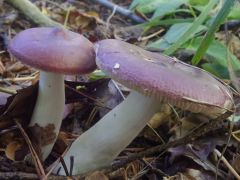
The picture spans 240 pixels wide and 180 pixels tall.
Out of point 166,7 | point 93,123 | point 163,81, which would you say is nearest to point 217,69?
point 166,7

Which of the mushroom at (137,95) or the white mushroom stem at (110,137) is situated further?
the white mushroom stem at (110,137)

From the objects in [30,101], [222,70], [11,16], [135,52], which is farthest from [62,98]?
[11,16]

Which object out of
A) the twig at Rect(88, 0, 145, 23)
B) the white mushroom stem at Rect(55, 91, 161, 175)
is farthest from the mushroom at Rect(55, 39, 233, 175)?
the twig at Rect(88, 0, 145, 23)

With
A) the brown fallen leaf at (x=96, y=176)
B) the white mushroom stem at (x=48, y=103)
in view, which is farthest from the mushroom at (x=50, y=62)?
the brown fallen leaf at (x=96, y=176)

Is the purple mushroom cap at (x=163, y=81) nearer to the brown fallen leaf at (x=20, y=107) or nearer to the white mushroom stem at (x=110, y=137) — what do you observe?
the white mushroom stem at (x=110, y=137)

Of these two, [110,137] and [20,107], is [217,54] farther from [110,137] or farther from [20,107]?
[20,107]

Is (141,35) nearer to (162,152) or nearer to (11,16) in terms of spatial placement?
(11,16)
